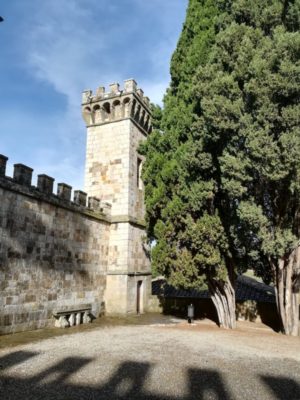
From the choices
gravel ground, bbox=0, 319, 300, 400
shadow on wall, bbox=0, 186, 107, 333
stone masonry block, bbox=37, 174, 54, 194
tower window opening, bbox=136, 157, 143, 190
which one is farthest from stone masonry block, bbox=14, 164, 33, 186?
tower window opening, bbox=136, 157, 143, 190

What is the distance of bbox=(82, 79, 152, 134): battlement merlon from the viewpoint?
693 inches

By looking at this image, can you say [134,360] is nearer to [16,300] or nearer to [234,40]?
[16,300]

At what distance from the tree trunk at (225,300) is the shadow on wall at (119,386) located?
6.29 m

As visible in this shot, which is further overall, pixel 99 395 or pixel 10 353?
pixel 10 353

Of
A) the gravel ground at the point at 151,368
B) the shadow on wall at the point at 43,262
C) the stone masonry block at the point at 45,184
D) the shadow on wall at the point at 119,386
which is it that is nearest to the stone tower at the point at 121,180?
the shadow on wall at the point at 43,262

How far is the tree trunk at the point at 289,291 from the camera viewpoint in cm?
1119

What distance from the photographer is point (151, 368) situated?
21.4 feet

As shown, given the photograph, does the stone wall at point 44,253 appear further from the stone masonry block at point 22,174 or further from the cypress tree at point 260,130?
the cypress tree at point 260,130

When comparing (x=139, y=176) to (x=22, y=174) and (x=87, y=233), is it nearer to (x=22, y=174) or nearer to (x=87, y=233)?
(x=87, y=233)

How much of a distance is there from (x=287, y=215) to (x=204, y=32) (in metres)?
8.41

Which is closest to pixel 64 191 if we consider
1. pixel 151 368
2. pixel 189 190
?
pixel 189 190

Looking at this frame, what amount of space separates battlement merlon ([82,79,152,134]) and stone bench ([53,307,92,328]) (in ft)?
33.2

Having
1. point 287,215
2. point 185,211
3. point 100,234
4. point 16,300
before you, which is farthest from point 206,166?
point 16,300

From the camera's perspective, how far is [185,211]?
1254cm
